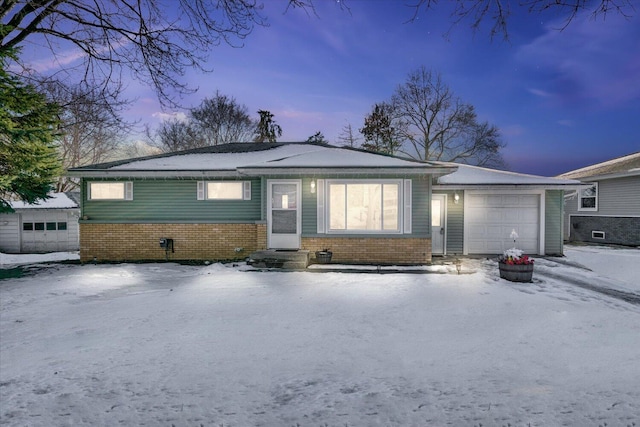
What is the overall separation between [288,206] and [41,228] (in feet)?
55.2

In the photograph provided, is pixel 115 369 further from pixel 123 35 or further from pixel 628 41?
pixel 628 41

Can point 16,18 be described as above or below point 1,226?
above

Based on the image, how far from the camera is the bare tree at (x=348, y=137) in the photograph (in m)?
29.0

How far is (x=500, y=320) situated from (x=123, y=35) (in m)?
7.83

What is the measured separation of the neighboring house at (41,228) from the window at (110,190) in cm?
840

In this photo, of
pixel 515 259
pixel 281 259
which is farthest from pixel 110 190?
pixel 515 259

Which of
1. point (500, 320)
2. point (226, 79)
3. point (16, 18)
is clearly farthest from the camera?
point (226, 79)

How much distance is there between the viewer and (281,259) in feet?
31.3

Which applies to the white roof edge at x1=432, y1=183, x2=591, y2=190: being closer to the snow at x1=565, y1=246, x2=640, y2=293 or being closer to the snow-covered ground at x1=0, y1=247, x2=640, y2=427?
the snow at x1=565, y1=246, x2=640, y2=293

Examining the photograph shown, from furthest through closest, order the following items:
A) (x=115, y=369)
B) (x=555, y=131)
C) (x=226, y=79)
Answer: (x=555, y=131) → (x=226, y=79) → (x=115, y=369)

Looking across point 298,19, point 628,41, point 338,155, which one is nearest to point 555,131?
point 338,155

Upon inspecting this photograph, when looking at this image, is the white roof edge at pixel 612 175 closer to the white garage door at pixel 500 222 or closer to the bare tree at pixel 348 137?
the white garage door at pixel 500 222

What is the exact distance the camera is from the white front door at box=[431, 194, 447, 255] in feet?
40.9

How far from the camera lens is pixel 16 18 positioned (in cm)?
565
